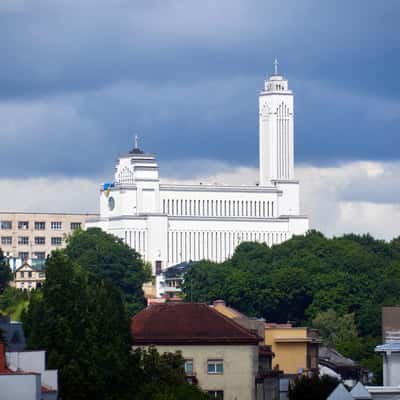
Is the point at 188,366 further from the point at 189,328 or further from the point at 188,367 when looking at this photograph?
the point at 189,328

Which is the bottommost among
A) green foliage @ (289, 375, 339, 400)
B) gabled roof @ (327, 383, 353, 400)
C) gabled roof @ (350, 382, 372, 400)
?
gabled roof @ (327, 383, 353, 400)

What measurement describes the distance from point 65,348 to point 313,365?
48.4 metres

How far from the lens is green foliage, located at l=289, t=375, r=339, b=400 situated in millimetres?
101875

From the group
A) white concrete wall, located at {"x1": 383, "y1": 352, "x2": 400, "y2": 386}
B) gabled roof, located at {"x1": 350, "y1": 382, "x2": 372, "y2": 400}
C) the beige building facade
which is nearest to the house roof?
the beige building facade

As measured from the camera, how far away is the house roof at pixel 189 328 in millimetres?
114188

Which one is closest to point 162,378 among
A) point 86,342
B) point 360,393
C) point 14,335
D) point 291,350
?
point 14,335

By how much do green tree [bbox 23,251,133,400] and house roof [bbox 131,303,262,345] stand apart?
18.1m

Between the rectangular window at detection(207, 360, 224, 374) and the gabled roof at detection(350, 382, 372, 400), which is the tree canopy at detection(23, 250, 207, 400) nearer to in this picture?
the gabled roof at detection(350, 382, 372, 400)

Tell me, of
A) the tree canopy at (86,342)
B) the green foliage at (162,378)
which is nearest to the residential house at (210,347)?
the green foliage at (162,378)

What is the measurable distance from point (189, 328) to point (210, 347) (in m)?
1.28

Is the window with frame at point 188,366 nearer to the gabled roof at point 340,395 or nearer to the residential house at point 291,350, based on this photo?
the residential house at point 291,350

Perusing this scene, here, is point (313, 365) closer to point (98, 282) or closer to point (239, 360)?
point (239, 360)

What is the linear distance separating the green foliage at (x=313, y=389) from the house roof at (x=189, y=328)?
383 inches

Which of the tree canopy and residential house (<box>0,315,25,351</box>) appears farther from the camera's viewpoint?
residential house (<box>0,315,25,351</box>)
